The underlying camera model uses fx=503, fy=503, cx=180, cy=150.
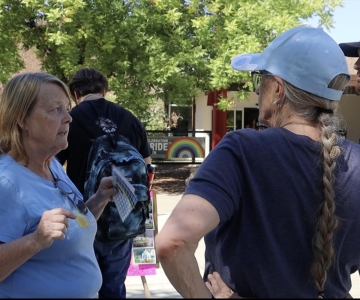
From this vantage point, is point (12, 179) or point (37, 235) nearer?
point (37, 235)

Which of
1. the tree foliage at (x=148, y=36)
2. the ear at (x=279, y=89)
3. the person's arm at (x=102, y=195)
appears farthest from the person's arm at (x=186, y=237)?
the tree foliage at (x=148, y=36)

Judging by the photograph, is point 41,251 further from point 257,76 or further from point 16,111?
point 257,76

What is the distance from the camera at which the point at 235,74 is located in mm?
9969

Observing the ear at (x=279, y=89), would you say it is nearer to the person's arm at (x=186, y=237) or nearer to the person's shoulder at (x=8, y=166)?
the person's arm at (x=186, y=237)

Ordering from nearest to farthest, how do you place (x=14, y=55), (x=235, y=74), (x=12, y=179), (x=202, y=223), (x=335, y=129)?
(x=202, y=223)
(x=335, y=129)
(x=12, y=179)
(x=235, y=74)
(x=14, y=55)

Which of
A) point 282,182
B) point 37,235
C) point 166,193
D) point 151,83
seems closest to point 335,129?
point 282,182

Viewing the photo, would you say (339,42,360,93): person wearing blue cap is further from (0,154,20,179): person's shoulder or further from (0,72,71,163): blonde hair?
(0,154,20,179): person's shoulder

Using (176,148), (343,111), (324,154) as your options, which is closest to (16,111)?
(324,154)

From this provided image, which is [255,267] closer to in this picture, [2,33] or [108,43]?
[108,43]

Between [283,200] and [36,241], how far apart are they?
0.98m

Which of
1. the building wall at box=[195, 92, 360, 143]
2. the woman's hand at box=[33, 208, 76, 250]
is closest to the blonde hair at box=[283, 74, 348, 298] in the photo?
the woman's hand at box=[33, 208, 76, 250]

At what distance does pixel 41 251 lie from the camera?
2.03 meters

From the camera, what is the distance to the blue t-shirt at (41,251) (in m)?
1.99

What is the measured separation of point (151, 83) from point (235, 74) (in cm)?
204
